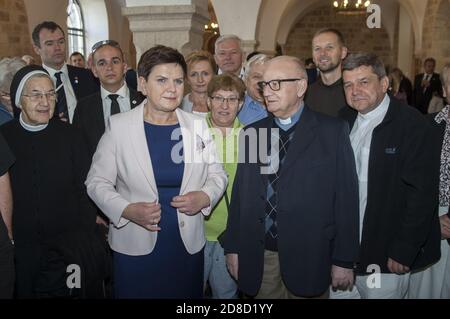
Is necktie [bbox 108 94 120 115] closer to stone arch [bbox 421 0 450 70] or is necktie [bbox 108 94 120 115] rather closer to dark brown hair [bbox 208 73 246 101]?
dark brown hair [bbox 208 73 246 101]

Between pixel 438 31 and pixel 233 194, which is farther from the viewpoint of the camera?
pixel 438 31

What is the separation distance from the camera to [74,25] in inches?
546

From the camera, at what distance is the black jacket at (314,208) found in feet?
7.51

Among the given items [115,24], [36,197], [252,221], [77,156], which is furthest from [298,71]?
[115,24]

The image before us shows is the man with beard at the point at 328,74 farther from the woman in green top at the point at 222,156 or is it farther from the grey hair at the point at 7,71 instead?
the grey hair at the point at 7,71

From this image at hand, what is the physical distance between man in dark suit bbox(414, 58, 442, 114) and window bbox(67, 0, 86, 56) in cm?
945

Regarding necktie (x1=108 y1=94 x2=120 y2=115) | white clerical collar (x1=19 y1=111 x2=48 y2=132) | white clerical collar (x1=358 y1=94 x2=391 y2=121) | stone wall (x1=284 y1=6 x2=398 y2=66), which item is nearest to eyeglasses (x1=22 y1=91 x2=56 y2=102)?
white clerical collar (x1=19 y1=111 x2=48 y2=132)

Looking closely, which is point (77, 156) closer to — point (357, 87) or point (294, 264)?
point (294, 264)

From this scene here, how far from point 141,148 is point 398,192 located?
1.32m

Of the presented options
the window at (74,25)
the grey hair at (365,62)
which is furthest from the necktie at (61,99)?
the window at (74,25)

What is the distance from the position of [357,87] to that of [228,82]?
0.84m

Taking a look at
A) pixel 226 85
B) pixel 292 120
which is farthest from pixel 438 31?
pixel 292 120

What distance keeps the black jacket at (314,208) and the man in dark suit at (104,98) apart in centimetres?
142

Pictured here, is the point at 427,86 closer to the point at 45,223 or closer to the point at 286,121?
the point at 286,121
